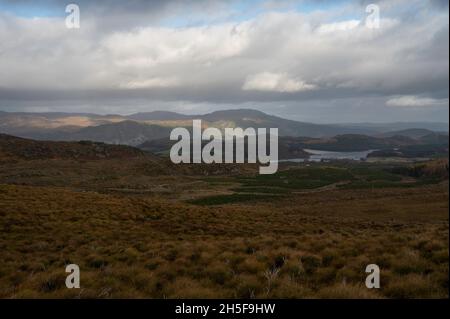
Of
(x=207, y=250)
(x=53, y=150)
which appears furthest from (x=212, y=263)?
(x=53, y=150)

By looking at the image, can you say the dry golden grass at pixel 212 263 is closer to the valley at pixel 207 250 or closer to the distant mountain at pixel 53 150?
the valley at pixel 207 250

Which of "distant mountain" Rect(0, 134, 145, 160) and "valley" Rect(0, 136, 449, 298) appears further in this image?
"distant mountain" Rect(0, 134, 145, 160)

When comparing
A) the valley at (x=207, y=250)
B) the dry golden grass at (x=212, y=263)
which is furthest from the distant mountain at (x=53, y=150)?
the dry golden grass at (x=212, y=263)

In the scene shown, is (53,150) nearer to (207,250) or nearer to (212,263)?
(207,250)

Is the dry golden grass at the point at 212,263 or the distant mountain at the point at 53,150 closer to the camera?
the dry golden grass at the point at 212,263

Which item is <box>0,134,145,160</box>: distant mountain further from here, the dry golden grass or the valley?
the dry golden grass

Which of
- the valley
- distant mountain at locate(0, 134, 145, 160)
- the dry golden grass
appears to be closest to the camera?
the dry golden grass

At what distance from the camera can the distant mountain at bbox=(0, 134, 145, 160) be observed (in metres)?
127

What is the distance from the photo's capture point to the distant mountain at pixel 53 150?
418 feet

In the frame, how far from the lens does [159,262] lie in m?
14.4

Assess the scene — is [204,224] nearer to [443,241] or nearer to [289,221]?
[289,221]

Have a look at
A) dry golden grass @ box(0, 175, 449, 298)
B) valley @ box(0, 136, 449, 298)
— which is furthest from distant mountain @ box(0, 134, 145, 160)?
dry golden grass @ box(0, 175, 449, 298)
